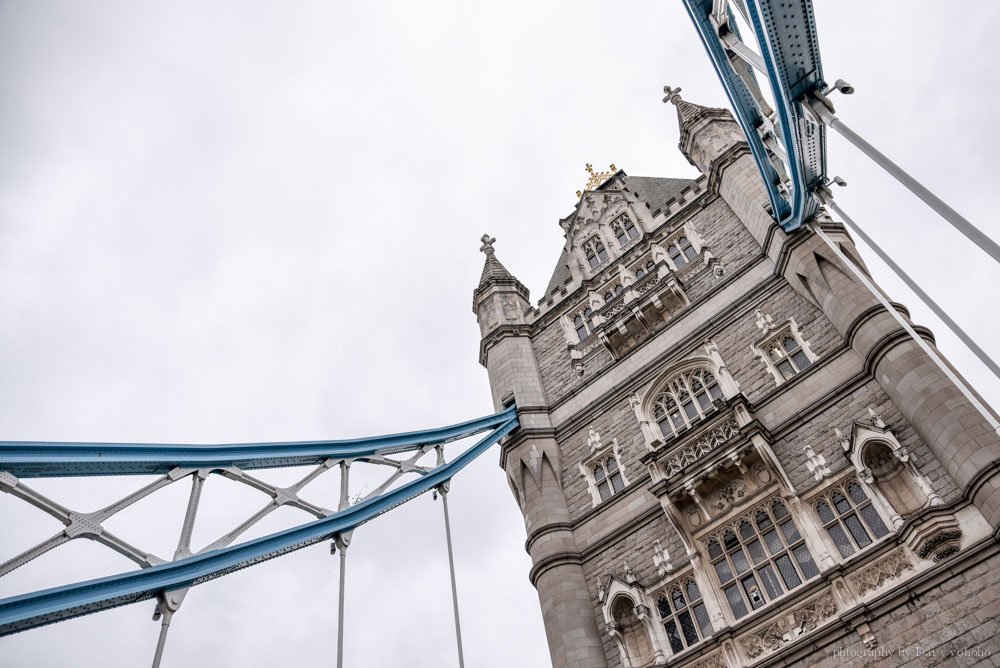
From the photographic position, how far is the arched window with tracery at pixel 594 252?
63.1 ft

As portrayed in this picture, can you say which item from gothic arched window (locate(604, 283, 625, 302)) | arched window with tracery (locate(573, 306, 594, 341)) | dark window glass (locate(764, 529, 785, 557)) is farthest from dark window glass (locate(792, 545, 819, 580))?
gothic arched window (locate(604, 283, 625, 302))

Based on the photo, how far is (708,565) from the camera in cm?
1154

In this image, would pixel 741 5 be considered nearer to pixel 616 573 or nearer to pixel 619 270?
pixel 616 573

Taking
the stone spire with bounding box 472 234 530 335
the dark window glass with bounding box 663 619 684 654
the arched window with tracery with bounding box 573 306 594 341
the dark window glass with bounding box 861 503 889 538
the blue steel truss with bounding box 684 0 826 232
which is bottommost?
the dark window glass with bounding box 663 619 684 654

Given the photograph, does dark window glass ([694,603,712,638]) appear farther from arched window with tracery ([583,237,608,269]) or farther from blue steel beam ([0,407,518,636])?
arched window with tracery ([583,237,608,269])

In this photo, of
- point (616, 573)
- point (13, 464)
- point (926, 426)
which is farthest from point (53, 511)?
point (926, 426)

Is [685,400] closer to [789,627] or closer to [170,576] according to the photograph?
[789,627]

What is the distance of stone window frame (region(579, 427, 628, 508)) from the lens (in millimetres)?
13867

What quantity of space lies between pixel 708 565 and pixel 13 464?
962cm

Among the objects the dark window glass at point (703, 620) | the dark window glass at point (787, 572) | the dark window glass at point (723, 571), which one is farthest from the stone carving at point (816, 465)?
the dark window glass at point (703, 620)

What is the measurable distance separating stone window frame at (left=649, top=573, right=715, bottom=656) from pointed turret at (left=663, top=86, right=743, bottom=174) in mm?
9530

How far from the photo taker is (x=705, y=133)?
17.4m

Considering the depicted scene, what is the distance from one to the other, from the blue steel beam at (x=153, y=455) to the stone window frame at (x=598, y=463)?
418 cm

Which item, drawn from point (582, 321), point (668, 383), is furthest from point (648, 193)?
point (668, 383)
